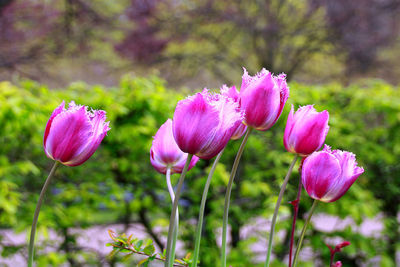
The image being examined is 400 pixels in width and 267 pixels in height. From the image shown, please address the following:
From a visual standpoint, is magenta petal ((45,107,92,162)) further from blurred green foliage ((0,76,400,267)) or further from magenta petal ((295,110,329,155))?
blurred green foliage ((0,76,400,267))

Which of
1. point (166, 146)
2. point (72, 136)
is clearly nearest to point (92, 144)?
point (72, 136)

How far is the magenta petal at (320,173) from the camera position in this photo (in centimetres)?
67

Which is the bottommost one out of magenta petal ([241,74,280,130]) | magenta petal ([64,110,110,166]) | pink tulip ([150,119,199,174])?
magenta petal ([64,110,110,166])

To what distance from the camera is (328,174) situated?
0.67 meters

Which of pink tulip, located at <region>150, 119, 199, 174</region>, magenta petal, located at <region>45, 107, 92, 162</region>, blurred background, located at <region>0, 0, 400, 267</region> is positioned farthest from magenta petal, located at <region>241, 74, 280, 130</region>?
blurred background, located at <region>0, 0, 400, 267</region>

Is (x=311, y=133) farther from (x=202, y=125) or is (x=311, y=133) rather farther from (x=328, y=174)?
(x=202, y=125)

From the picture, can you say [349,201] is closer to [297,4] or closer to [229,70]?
[297,4]

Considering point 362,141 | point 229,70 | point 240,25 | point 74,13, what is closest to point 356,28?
point 240,25

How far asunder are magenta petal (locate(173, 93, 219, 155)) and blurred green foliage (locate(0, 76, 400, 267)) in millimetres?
1906

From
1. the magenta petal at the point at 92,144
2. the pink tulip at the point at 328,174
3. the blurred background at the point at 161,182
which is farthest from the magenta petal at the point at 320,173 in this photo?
the blurred background at the point at 161,182

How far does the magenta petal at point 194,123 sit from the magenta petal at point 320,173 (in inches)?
7.8

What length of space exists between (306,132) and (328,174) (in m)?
0.07

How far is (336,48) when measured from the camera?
893 cm

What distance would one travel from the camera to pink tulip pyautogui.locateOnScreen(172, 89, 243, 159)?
57cm
